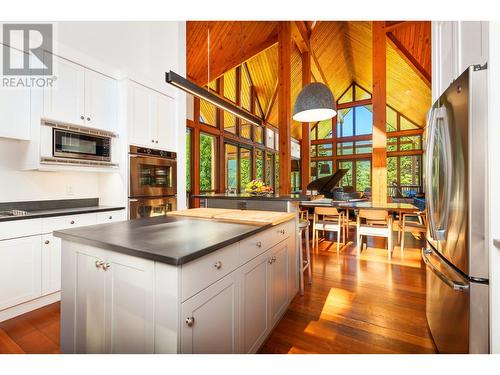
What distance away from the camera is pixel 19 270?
2.10 metres

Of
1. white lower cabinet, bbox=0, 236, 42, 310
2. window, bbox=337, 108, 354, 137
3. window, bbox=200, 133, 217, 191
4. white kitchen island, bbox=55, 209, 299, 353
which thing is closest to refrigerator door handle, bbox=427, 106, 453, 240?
white kitchen island, bbox=55, 209, 299, 353

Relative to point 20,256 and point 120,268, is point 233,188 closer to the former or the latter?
point 20,256

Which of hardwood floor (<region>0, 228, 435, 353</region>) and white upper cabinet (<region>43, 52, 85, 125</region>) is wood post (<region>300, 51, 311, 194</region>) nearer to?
hardwood floor (<region>0, 228, 435, 353</region>)

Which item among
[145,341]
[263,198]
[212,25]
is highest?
[212,25]

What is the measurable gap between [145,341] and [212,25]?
514 cm

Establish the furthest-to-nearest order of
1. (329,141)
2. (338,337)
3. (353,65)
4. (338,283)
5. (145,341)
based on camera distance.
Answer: (329,141), (353,65), (338,283), (338,337), (145,341)

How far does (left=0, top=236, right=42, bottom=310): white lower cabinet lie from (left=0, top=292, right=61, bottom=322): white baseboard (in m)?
0.07

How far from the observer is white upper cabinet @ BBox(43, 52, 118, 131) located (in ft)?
8.05

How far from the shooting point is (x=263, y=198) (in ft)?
8.55

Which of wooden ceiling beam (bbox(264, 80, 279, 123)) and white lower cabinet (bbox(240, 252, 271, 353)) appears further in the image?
wooden ceiling beam (bbox(264, 80, 279, 123))

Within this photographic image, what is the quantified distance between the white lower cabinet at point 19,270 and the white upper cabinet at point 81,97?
1.22m

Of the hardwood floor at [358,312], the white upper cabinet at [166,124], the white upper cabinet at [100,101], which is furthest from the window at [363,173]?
the white upper cabinet at [100,101]

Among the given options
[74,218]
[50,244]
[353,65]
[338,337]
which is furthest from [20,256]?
[353,65]

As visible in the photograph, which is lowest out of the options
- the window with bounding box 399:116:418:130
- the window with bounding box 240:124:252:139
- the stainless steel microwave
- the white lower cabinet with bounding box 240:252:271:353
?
the white lower cabinet with bounding box 240:252:271:353
